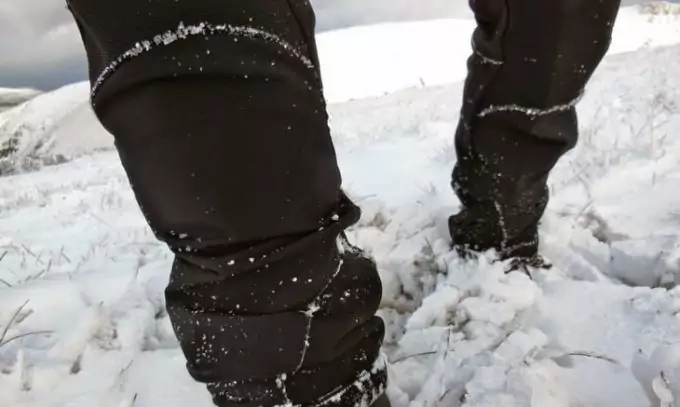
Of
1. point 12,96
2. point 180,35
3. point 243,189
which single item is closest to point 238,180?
point 243,189

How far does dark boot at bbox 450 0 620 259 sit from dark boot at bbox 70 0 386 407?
0.59 meters

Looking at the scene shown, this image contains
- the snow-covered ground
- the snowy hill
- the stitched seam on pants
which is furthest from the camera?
the snowy hill

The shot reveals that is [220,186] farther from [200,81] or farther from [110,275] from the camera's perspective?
[110,275]

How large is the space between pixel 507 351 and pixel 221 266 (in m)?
0.68

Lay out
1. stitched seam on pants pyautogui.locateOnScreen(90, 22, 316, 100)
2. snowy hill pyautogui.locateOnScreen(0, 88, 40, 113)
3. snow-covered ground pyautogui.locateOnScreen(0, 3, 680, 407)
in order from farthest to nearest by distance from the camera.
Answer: snowy hill pyautogui.locateOnScreen(0, 88, 40, 113), snow-covered ground pyautogui.locateOnScreen(0, 3, 680, 407), stitched seam on pants pyautogui.locateOnScreen(90, 22, 316, 100)

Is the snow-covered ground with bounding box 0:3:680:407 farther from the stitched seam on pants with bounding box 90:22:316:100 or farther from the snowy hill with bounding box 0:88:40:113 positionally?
the snowy hill with bounding box 0:88:40:113

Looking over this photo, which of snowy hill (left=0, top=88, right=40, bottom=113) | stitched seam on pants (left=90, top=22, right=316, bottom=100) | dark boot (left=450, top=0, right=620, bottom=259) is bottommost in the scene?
snowy hill (left=0, top=88, right=40, bottom=113)

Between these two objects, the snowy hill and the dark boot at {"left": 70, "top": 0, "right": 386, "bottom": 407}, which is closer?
the dark boot at {"left": 70, "top": 0, "right": 386, "bottom": 407}

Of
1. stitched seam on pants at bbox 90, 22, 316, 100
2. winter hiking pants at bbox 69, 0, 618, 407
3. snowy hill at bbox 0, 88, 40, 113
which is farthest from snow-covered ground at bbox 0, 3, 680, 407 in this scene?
snowy hill at bbox 0, 88, 40, 113

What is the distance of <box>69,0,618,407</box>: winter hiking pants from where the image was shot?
0.66 m

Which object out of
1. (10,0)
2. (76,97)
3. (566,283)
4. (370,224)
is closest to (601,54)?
(566,283)

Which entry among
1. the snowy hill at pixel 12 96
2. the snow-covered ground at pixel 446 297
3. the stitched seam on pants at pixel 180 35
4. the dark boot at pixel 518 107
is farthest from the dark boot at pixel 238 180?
the snowy hill at pixel 12 96

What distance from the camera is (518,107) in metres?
1.28

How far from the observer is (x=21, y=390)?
1.26 metres
